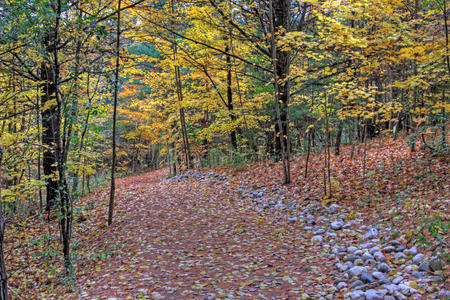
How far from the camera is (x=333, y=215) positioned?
6.41 metres

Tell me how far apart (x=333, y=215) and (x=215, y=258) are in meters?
2.92

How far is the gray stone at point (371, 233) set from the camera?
492cm

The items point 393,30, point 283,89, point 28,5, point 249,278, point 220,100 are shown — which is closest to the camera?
point 249,278

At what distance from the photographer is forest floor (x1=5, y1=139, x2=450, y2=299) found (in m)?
3.94

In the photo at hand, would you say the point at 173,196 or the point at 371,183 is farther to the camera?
the point at 173,196

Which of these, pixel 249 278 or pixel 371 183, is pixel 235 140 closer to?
pixel 371 183

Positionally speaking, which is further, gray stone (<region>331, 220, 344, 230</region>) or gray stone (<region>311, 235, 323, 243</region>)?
gray stone (<region>331, 220, 344, 230</region>)

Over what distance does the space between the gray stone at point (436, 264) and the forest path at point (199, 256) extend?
156 centimetres

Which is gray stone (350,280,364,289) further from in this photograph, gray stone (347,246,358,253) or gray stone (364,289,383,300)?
gray stone (347,246,358,253)

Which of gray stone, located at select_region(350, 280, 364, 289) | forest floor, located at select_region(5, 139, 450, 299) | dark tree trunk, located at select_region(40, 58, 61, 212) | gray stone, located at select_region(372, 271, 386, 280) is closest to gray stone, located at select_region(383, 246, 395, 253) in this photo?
forest floor, located at select_region(5, 139, 450, 299)

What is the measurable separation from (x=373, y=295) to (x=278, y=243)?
8.50 feet

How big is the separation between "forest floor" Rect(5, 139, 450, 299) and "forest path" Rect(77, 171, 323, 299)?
0.08ft

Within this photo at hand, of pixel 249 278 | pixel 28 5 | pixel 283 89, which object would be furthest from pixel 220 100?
pixel 249 278

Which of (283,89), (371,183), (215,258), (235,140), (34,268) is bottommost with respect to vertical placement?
(34,268)
